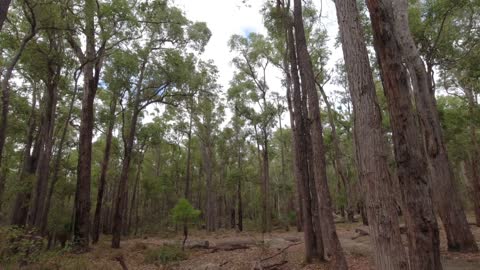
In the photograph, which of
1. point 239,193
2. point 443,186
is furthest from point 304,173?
point 239,193

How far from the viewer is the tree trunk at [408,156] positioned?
3.71 meters

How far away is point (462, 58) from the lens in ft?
32.7

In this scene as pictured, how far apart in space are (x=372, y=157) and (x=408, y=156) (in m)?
0.79

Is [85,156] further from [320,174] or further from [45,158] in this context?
[320,174]

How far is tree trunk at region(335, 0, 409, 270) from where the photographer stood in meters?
3.16

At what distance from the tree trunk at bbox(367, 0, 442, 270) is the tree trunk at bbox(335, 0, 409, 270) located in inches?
15.8

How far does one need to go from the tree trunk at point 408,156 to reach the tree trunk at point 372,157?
1.32 ft

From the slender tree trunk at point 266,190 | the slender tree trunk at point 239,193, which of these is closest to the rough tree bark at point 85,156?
the slender tree trunk at point 266,190

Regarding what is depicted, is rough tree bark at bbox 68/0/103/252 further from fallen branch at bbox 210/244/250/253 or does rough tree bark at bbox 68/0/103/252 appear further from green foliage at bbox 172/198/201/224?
fallen branch at bbox 210/244/250/253

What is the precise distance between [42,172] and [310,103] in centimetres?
923

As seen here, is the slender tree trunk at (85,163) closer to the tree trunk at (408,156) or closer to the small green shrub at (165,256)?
the small green shrub at (165,256)

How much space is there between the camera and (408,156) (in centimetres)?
377

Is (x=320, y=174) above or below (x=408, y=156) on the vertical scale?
above

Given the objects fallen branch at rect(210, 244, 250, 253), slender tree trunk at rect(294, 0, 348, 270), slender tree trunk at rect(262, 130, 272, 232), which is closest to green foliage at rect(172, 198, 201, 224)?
fallen branch at rect(210, 244, 250, 253)
